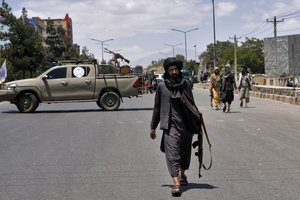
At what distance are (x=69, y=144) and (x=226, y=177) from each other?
4.51 meters

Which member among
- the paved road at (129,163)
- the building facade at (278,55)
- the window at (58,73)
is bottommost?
the paved road at (129,163)

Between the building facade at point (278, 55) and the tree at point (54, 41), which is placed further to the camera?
the tree at point (54, 41)

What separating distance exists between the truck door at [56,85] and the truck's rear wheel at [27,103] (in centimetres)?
46

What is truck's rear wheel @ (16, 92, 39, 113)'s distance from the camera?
68.3ft

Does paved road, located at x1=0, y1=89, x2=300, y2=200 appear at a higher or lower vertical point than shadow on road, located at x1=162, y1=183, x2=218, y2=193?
higher

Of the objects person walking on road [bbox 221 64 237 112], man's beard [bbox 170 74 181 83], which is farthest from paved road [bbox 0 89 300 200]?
person walking on road [bbox 221 64 237 112]

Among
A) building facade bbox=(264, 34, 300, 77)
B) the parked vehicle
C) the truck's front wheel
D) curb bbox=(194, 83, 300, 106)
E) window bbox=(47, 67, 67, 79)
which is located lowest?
curb bbox=(194, 83, 300, 106)

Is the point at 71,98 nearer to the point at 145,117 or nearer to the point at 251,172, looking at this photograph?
the point at 145,117

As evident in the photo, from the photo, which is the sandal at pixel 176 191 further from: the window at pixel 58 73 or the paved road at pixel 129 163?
the window at pixel 58 73

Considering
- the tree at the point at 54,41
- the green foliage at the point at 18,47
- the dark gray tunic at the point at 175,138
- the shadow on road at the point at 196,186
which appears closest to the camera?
the dark gray tunic at the point at 175,138

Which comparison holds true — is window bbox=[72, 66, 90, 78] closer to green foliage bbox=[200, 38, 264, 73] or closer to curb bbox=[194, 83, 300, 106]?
curb bbox=[194, 83, 300, 106]

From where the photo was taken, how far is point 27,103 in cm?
2084

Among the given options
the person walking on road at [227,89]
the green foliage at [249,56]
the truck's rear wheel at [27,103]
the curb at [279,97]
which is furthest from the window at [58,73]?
A: the green foliage at [249,56]

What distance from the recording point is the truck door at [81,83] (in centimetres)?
2120
